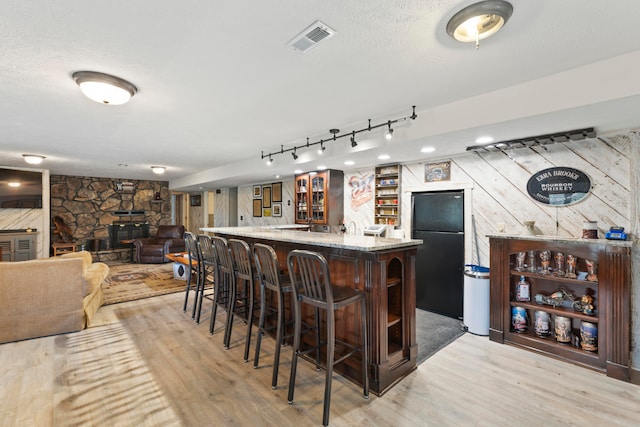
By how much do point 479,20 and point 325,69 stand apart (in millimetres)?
988

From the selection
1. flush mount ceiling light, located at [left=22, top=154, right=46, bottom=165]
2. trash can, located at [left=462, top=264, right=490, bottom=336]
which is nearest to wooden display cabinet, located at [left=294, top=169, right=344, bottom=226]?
trash can, located at [left=462, top=264, right=490, bottom=336]

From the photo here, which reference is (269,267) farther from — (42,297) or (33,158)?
(33,158)

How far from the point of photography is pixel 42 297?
3.14 metres

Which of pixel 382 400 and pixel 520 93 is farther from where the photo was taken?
pixel 520 93

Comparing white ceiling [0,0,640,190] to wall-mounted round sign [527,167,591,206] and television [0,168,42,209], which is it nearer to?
wall-mounted round sign [527,167,591,206]

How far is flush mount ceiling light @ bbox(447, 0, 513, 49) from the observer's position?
147cm

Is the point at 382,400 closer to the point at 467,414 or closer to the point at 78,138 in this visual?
the point at 467,414

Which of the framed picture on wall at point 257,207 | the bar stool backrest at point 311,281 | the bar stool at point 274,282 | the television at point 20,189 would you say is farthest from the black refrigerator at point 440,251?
the television at point 20,189

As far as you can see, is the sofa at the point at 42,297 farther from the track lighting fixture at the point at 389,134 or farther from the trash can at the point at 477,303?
the trash can at the point at 477,303

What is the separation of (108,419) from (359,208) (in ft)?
13.7

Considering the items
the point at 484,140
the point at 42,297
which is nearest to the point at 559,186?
the point at 484,140

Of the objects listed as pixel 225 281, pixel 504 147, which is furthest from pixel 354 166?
pixel 225 281

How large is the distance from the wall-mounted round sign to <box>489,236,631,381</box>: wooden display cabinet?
589mm

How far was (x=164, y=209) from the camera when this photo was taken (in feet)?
32.2
